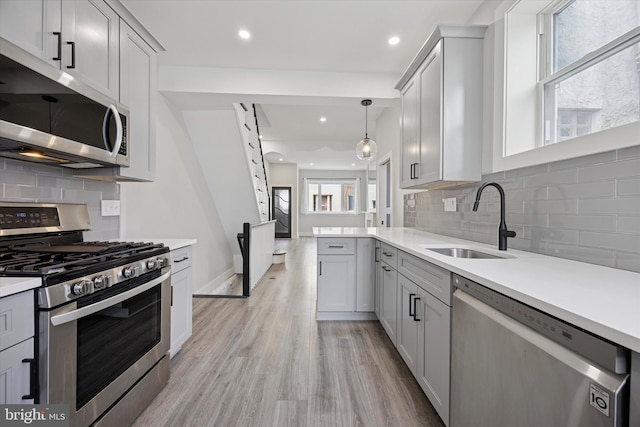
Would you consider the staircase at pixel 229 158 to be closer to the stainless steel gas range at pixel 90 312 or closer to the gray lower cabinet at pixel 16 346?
the stainless steel gas range at pixel 90 312

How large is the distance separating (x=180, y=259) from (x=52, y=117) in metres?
1.14

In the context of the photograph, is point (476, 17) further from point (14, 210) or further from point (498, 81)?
point (14, 210)

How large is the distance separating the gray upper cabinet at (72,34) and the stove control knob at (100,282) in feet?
3.61

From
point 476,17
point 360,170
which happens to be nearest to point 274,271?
point 476,17

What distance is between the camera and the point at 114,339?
4.53 ft

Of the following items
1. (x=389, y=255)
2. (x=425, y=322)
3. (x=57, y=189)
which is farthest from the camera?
(x=389, y=255)

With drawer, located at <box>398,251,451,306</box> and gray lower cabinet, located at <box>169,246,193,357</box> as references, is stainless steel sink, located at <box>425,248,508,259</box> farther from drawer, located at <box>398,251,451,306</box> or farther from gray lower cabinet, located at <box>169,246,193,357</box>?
gray lower cabinet, located at <box>169,246,193,357</box>

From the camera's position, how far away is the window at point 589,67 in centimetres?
127

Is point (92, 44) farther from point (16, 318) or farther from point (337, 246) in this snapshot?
point (337, 246)

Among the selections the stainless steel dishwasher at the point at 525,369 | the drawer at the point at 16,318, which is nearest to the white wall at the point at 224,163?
the drawer at the point at 16,318

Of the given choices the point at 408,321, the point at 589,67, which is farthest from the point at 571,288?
the point at 589,67

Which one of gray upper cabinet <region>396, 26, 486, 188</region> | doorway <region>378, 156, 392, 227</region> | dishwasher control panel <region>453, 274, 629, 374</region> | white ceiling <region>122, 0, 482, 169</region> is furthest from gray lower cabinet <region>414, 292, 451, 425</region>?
doorway <region>378, 156, 392, 227</region>

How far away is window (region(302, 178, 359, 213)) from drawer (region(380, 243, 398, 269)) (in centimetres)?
918

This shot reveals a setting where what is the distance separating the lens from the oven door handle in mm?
1072
